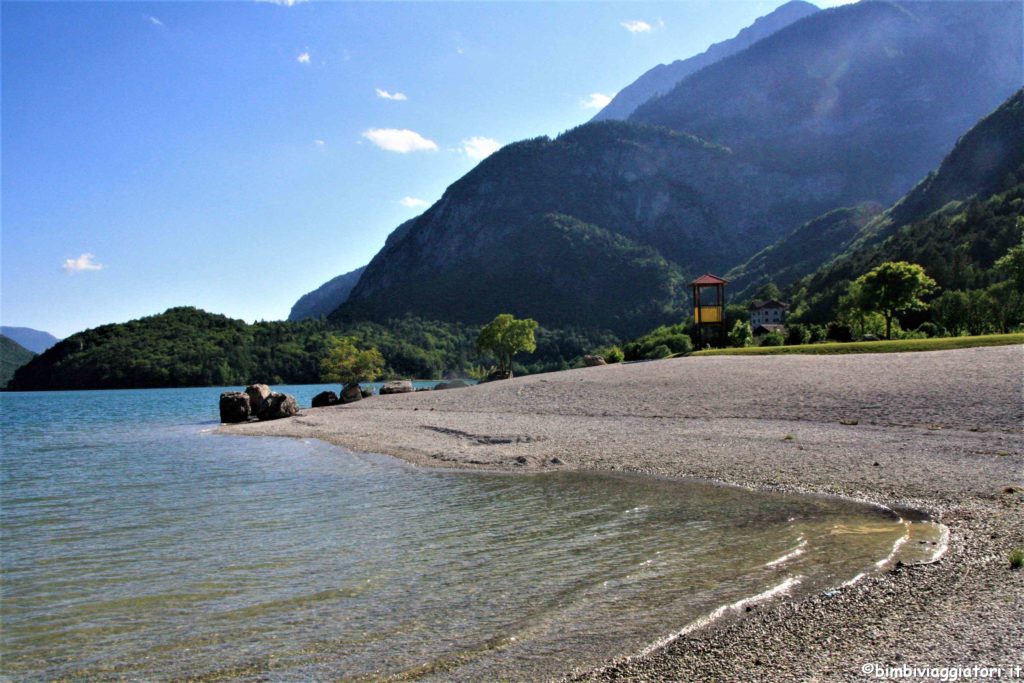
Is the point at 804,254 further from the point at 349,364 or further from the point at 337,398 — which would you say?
the point at 337,398

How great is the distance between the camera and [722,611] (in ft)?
21.8

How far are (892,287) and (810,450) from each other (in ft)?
133

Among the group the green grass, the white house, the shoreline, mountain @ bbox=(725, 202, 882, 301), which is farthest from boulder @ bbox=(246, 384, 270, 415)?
mountain @ bbox=(725, 202, 882, 301)

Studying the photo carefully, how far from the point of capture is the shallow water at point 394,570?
6254 millimetres

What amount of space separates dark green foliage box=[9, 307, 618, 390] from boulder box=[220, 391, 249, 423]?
92210mm

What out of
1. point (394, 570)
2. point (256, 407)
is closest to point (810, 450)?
point (394, 570)

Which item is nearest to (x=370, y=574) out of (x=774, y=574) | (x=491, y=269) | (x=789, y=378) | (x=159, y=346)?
(x=774, y=574)

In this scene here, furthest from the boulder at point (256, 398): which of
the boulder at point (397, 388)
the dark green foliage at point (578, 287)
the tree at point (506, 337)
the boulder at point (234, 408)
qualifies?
the dark green foliage at point (578, 287)

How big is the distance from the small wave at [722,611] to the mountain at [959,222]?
93.1 m

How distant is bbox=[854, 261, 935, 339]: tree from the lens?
48.3 metres

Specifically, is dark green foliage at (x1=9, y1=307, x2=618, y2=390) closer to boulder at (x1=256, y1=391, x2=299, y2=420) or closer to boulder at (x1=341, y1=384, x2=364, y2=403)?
boulder at (x1=341, y1=384, x2=364, y2=403)

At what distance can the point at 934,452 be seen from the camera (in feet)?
47.1

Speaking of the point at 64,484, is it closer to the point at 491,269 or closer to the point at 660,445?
the point at 660,445

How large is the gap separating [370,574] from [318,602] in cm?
103
